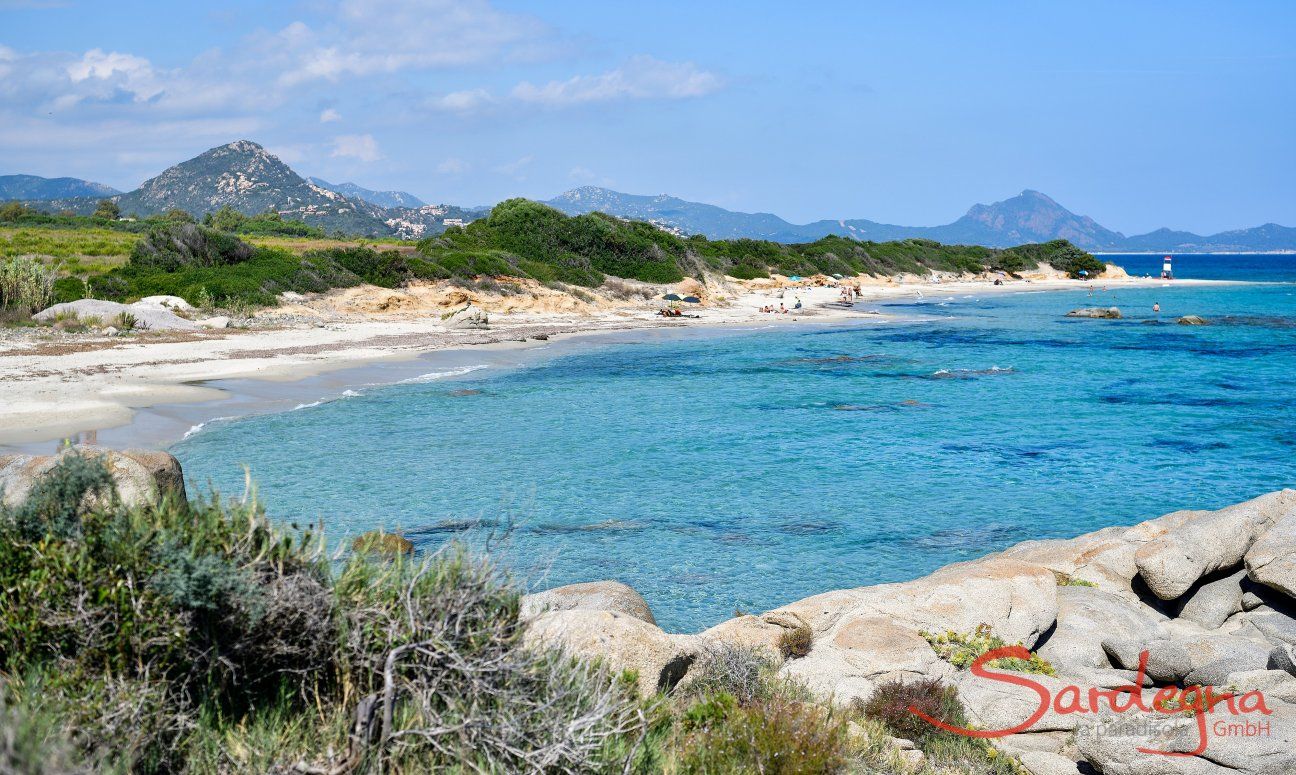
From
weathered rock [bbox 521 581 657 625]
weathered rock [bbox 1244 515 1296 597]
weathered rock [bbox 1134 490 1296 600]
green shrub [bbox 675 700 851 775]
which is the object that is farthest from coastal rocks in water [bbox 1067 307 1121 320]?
green shrub [bbox 675 700 851 775]

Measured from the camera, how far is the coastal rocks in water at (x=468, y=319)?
132ft

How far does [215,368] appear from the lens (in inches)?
988

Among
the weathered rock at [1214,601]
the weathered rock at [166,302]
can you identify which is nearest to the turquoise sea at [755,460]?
the weathered rock at [1214,601]

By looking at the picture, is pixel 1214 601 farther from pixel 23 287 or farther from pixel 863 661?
pixel 23 287

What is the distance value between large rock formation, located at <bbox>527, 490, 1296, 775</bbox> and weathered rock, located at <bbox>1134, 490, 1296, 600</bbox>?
0.05 ft

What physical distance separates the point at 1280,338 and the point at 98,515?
52539 mm

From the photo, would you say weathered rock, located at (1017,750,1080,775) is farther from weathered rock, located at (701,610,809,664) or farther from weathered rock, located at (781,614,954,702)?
weathered rock, located at (701,610,809,664)

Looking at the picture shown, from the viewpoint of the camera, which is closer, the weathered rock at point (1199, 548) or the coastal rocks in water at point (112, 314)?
the weathered rock at point (1199, 548)

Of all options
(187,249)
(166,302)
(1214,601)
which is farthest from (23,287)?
(1214,601)

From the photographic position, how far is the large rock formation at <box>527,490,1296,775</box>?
6.42m

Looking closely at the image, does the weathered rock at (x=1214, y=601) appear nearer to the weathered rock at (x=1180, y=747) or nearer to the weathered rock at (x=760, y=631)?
the weathered rock at (x=1180, y=747)

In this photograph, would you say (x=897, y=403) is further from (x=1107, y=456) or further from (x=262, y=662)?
(x=262, y=662)

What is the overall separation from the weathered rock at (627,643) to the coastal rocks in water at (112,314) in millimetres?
29014

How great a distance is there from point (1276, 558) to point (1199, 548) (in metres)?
0.74
